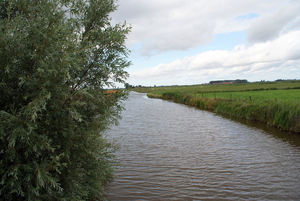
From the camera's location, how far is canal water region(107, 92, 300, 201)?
7.23 meters

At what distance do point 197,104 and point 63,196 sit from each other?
109 feet

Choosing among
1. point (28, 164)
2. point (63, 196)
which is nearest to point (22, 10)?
point (28, 164)

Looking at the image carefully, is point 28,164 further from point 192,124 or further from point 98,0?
point 192,124

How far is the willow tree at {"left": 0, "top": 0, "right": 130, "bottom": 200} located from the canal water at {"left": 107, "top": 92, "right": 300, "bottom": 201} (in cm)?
282

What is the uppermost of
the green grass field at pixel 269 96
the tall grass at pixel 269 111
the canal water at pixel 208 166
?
the green grass field at pixel 269 96

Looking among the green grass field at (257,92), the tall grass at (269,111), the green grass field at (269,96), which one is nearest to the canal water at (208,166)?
the tall grass at (269,111)

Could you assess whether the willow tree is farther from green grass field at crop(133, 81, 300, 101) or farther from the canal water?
green grass field at crop(133, 81, 300, 101)

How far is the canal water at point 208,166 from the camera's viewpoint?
7.23 metres

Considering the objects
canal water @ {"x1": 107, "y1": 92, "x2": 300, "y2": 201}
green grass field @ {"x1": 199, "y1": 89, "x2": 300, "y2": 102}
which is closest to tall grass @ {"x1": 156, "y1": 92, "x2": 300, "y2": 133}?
canal water @ {"x1": 107, "y1": 92, "x2": 300, "y2": 201}

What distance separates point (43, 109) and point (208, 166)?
7433mm

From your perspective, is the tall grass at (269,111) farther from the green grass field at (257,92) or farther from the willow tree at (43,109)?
the willow tree at (43,109)

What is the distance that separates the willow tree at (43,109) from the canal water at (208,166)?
2817 millimetres

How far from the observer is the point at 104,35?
575 cm

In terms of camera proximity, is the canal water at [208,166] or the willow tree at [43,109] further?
the canal water at [208,166]
